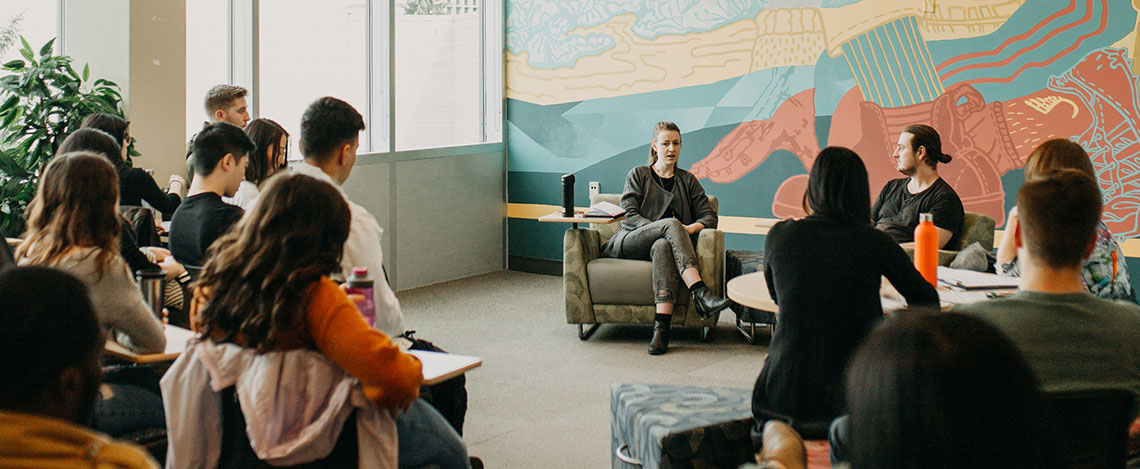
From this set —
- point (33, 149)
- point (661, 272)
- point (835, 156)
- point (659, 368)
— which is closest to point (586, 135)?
point (661, 272)

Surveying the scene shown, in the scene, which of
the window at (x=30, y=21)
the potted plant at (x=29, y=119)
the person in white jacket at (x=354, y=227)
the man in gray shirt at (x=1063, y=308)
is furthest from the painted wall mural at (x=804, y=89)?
the man in gray shirt at (x=1063, y=308)

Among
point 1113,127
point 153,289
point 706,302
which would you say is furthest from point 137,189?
point 1113,127

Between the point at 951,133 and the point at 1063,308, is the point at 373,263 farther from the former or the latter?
the point at 951,133

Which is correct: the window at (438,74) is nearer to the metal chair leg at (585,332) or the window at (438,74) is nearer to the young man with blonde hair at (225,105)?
the young man with blonde hair at (225,105)

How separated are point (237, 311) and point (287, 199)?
0.27m

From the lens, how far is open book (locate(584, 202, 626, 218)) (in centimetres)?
600

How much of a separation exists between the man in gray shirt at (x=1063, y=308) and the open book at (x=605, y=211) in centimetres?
396

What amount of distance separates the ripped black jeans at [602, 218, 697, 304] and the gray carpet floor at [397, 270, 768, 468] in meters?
0.35

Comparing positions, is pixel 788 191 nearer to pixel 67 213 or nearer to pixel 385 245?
pixel 385 245

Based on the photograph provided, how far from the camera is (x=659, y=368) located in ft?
17.1

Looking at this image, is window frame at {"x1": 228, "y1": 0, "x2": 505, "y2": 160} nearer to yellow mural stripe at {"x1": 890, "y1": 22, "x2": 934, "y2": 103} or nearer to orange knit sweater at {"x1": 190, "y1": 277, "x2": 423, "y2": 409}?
yellow mural stripe at {"x1": 890, "y1": 22, "x2": 934, "y2": 103}

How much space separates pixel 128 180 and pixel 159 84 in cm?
105

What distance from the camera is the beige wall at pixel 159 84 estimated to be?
18.1 feet

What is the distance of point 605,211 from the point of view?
603cm
